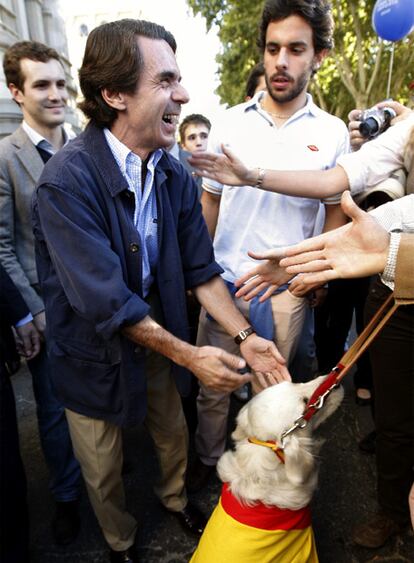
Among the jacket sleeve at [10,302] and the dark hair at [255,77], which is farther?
the dark hair at [255,77]

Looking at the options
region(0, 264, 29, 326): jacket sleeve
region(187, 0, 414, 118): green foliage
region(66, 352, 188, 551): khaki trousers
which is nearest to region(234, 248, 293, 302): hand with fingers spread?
region(66, 352, 188, 551): khaki trousers

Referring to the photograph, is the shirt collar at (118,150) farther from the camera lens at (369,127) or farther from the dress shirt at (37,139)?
the camera lens at (369,127)

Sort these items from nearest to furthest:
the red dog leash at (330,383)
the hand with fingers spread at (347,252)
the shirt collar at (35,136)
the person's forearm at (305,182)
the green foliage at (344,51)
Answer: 1. the hand with fingers spread at (347,252)
2. the red dog leash at (330,383)
3. the person's forearm at (305,182)
4. the shirt collar at (35,136)
5. the green foliage at (344,51)

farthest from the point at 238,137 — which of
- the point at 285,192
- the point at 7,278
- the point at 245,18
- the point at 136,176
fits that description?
the point at 245,18

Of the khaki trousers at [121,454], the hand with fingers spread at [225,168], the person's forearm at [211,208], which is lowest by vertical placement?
the khaki trousers at [121,454]

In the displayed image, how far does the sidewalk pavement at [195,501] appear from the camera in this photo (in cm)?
221

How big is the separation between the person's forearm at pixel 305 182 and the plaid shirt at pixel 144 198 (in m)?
0.60

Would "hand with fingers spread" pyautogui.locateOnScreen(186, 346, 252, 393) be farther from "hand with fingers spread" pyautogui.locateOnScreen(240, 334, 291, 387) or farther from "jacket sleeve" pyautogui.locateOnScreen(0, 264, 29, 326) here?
"jacket sleeve" pyautogui.locateOnScreen(0, 264, 29, 326)

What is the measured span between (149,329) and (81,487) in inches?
70.6

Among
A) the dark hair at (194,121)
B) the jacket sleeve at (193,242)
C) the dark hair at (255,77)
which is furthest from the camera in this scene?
the dark hair at (194,121)

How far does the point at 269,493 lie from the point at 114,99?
1847 mm

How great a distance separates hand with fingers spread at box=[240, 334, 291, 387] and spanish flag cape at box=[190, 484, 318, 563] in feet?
1.95

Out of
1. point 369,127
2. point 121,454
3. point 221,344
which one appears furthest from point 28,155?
point 369,127

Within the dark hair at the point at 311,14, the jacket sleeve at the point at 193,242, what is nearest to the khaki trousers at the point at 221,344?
the jacket sleeve at the point at 193,242
